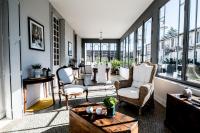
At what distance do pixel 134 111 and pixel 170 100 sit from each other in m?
1.02

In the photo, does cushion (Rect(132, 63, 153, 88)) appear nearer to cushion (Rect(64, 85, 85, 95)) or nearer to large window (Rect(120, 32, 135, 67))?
cushion (Rect(64, 85, 85, 95))

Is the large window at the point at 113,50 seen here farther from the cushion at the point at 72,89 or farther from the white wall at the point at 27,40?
the cushion at the point at 72,89

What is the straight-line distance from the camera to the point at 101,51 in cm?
1391

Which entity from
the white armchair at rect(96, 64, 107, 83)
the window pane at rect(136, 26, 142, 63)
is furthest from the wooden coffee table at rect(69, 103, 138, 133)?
the window pane at rect(136, 26, 142, 63)

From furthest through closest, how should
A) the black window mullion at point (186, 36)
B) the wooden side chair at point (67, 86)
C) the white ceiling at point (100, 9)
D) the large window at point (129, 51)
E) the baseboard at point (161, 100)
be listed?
the large window at point (129, 51), the white ceiling at point (100, 9), the baseboard at point (161, 100), the wooden side chair at point (67, 86), the black window mullion at point (186, 36)

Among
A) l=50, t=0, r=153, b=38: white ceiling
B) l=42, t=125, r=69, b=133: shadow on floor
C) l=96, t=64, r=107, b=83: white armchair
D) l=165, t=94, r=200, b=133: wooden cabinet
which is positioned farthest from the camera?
l=96, t=64, r=107, b=83: white armchair

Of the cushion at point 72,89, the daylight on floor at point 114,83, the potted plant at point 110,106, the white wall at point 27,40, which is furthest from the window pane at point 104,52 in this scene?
the potted plant at point 110,106

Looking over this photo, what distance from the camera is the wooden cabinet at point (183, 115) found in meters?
1.98

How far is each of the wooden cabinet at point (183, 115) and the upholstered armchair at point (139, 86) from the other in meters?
0.59

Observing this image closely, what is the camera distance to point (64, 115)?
125 inches

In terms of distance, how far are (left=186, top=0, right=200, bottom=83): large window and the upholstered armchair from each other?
29.7 inches

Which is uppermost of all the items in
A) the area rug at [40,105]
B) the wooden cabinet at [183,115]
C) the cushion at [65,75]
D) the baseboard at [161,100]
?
the cushion at [65,75]

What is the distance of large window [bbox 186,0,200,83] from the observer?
9.34ft

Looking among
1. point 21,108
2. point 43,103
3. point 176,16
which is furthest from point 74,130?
point 176,16
